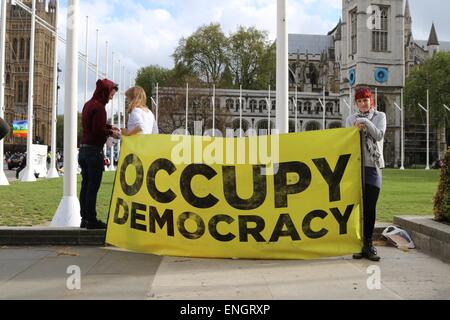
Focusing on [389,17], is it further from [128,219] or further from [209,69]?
[128,219]

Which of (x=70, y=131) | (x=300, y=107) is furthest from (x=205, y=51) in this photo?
(x=70, y=131)

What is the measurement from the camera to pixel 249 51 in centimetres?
8731

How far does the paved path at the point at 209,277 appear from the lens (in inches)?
174

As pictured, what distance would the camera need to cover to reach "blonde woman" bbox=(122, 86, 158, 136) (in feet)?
21.0

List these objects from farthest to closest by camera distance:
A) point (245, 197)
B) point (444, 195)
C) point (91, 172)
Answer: point (91, 172) → point (444, 195) → point (245, 197)

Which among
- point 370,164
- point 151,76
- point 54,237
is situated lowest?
point 54,237

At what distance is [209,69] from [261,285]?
85.0m

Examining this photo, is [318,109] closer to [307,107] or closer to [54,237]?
[307,107]

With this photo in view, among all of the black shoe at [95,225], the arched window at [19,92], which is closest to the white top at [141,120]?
the black shoe at [95,225]

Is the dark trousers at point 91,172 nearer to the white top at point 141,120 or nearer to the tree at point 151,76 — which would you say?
the white top at point 141,120

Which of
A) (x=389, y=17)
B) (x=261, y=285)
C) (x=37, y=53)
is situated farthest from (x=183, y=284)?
(x=389, y=17)

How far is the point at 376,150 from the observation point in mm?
5988

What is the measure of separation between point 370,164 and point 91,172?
3.40m
